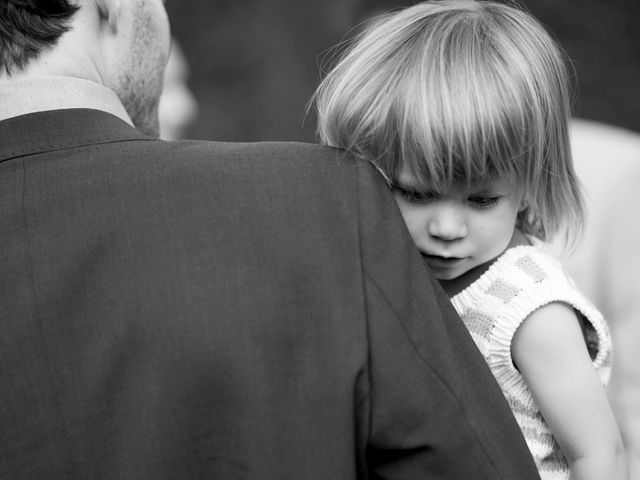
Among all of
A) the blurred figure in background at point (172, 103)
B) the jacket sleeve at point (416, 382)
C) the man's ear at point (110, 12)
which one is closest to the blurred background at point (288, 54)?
the blurred figure in background at point (172, 103)

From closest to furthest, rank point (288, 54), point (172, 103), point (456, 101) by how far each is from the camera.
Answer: point (456, 101)
point (172, 103)
point (288, 54)

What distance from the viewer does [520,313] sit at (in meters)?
1.47

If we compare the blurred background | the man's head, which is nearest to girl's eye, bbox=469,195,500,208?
the man's head

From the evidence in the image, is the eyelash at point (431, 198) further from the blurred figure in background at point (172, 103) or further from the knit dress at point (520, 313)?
the blurred figure in background at point (172, 103)

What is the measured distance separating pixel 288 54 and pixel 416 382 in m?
6.02

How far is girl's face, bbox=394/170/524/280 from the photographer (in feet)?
4.73

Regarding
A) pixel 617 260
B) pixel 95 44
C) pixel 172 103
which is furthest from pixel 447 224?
pixel 172 103

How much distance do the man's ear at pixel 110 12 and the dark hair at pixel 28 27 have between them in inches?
2.5

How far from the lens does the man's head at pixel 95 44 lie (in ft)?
5.07

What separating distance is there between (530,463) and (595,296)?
1497 millimetres

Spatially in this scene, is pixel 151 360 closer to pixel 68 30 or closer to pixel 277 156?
pixel 277 156

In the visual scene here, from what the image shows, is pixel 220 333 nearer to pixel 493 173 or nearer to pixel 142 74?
pixel 493 173

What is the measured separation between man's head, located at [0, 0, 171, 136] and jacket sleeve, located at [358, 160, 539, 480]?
1.96 ft

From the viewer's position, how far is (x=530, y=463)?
1372mm
